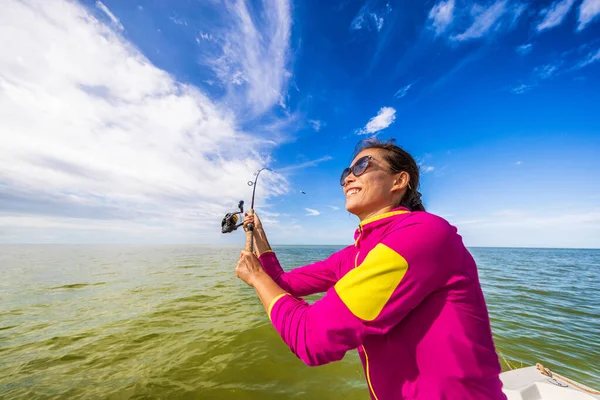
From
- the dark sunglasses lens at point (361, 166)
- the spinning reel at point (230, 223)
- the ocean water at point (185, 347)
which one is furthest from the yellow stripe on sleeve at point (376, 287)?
the ocean water at point (185, 347)

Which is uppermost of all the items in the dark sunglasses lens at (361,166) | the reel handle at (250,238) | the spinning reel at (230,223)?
the dark sunglasses lens at (361,166)

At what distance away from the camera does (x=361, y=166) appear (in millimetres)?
2523

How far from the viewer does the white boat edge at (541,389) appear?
379 cm

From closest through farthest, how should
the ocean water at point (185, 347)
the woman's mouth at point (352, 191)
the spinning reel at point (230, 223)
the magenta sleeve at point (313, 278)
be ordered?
the woman's mouth at point (352, 191) → the magenta sleeve at point (313, 278) → the spinning reel at point (230, 223) → the ocean water at point (185, 347)

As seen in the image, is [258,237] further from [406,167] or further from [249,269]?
[406,167]

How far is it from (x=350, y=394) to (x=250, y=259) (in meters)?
4.26

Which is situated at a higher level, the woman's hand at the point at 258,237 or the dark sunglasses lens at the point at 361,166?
the dark sunglasses lens at the point at 361,166

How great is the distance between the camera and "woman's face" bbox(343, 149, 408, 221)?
7.61 ft

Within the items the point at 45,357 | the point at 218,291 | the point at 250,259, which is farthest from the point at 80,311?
the point at 250,259

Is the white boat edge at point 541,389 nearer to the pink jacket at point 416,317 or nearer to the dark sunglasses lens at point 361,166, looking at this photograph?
the pink jacket at point 416,317

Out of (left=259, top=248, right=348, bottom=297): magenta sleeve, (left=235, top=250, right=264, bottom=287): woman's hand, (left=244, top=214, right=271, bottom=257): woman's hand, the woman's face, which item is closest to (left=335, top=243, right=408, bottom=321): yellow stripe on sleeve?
(left=235, top=250, right=264, bottom=287): woman's hand

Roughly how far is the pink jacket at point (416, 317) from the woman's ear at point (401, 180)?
823 mm

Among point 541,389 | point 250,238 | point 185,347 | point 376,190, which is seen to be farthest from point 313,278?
point 185,347

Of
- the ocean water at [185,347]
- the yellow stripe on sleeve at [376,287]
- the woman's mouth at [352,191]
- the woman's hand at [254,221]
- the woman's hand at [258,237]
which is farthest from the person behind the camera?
the ocean water at [185,347]
